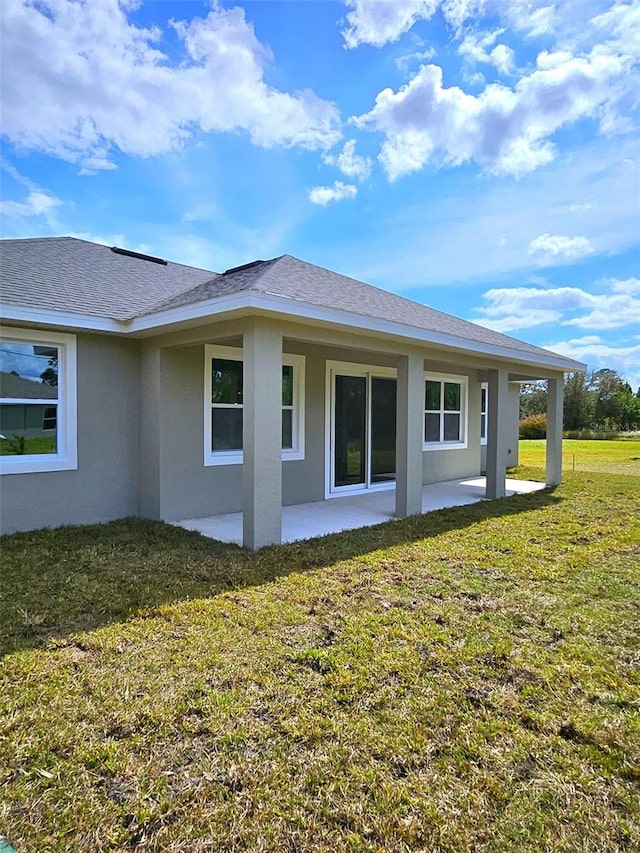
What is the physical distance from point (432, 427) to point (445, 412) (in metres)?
0.65

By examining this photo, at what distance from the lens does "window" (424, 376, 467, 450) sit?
41.1 feet

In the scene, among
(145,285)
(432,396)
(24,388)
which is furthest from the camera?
(432,396)

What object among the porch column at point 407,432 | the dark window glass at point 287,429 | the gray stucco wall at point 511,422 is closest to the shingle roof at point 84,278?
the dark window glass at point 287,429

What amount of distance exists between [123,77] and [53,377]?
5.83 m

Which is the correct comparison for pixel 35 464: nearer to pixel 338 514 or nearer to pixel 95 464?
pixel 95 464

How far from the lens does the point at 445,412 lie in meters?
13.0

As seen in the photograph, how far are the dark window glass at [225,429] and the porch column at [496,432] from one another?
5.15 m

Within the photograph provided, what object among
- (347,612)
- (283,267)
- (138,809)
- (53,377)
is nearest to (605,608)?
(347,612)

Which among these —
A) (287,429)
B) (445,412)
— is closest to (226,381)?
(287,429)

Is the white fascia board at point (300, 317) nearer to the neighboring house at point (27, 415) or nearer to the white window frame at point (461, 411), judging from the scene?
the neighboring house at point (27, 415)

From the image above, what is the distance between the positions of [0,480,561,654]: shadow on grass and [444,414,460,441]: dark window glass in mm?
5547

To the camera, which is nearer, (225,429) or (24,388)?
(24,388)

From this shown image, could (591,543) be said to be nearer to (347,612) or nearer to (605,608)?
(605,608)

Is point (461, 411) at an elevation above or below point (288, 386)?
below
